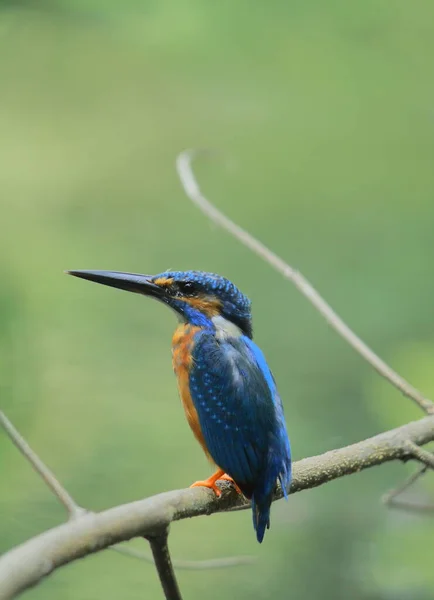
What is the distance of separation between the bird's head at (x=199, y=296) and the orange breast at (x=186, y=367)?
0.02 m

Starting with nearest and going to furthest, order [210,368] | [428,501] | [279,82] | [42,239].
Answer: [210,368] → [428,501] → [42,239] → [279,82]

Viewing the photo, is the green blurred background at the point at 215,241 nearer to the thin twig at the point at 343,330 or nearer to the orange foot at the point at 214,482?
the thin twig at the point at 343,330

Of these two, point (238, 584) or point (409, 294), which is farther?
point (409, 294)

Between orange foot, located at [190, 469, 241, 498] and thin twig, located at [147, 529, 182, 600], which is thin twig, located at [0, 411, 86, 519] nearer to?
thin twig, located at [147, 529, 182, 600]

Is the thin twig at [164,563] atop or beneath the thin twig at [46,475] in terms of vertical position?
beneath

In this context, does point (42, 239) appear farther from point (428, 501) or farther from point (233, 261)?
point (428, 501)

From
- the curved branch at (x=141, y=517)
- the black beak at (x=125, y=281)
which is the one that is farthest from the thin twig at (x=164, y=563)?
the black beak at (x=125, y=281)

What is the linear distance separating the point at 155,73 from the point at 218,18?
323 mm

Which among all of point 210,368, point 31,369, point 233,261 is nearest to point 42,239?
point 31,369

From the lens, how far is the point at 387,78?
2.94 metres

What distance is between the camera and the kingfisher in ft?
3.75

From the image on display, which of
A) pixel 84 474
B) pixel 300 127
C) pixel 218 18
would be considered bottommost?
pixel 84 474

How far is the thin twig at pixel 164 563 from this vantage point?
2.97ft

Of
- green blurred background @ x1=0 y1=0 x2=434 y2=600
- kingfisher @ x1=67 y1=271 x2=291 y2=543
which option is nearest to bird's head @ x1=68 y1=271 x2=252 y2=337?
kingfisher @ x1=67 y1=271 x2=291 y2=543
